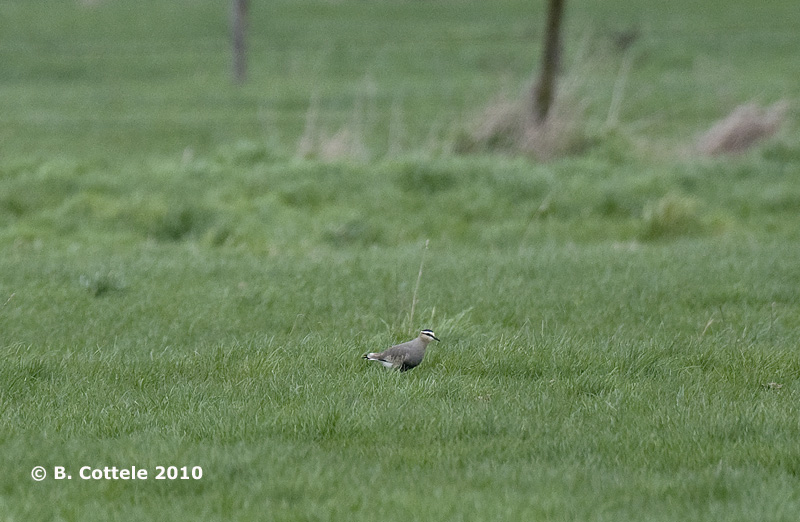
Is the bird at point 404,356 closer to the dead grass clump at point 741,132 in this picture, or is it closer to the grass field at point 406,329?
the grass field at point 406,329

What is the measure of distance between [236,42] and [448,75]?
24.0ft

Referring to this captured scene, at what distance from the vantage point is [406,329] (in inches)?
266

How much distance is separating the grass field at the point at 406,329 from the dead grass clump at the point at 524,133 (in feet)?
0.84

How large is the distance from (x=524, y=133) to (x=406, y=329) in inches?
401

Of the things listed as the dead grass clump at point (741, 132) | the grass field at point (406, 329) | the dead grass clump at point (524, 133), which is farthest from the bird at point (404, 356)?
the dead grass clump at point (741, 132)

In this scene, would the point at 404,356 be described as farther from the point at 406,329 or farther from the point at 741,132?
the point at 741,132

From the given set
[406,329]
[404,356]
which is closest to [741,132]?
[406,329]

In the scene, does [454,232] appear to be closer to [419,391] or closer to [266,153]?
[266,153]

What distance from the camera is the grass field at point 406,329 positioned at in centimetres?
426

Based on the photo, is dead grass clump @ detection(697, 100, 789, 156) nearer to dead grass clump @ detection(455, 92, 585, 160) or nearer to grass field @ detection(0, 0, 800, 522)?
grass field @ detection(0, 0, 800, 522)

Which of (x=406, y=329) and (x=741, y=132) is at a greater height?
(x=406, y=329)

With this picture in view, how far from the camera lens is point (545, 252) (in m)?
10.1

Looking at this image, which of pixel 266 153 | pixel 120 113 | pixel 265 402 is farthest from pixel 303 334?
pixel 120 113

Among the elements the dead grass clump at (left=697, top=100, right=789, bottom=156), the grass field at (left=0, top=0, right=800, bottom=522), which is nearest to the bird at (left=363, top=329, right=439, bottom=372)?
the grass field at (left=0, top=0, right=800, bottom=522)
